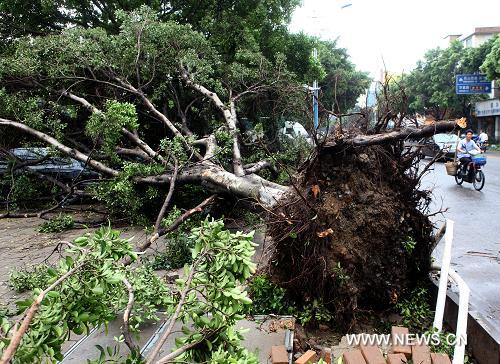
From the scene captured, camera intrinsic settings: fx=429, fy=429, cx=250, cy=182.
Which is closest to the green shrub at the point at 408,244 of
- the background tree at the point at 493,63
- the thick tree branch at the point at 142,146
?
the thick tree branch at the point at 142,146

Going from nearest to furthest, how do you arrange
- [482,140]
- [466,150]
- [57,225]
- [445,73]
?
[57,225] → [466,150] → [482,140] → [445,73]

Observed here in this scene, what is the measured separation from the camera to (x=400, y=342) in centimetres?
309

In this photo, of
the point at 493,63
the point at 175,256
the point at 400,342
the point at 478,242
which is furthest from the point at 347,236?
the point at 493,63

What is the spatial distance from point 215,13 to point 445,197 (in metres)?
7.84

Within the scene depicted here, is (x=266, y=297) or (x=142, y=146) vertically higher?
(x=142, y=146)

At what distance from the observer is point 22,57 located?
8.13 meters

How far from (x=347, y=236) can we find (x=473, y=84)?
28178 millimetres

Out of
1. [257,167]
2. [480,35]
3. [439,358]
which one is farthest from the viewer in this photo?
[480,35]

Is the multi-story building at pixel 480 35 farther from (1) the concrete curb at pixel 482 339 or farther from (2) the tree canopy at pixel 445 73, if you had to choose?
(1) the concrete curb at pixel 482 339

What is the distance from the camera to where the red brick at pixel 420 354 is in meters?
2.85

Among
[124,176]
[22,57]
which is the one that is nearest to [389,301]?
[124,176]

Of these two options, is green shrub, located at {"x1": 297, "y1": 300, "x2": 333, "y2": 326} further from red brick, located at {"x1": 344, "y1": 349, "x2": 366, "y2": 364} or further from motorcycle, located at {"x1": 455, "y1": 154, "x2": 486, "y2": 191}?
motorcycle, located at {"x1": 455, "y1": 154, "x2": 486, "y2": 191}

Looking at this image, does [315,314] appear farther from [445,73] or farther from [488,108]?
[488,108]

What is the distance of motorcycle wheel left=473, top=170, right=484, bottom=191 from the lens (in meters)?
10.6
